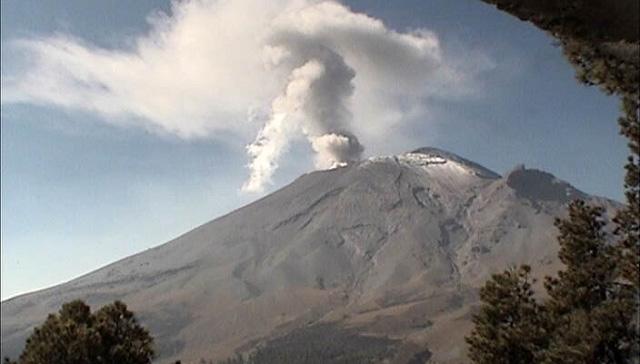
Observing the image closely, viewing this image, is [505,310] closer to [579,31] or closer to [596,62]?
[596,62]

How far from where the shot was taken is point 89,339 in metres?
19.1

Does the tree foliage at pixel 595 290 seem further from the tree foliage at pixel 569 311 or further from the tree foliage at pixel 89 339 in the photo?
the tree foliage at pixel 89 339

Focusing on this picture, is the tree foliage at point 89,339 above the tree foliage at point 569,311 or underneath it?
above

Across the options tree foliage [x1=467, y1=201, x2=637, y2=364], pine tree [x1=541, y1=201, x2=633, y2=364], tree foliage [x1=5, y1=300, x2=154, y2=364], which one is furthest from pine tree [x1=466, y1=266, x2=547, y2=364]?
tree foliage [x1=5, y1=300, x2=154, y2=364]

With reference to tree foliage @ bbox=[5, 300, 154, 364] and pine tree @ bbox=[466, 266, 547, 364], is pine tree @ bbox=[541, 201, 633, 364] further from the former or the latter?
tree foliage @ bbox=[5, 300, 154, 364]

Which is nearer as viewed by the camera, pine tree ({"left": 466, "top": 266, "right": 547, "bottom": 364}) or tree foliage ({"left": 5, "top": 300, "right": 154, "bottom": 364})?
tree foliage ({"left": 5, "top": 300, "right": 154, "bottom": 364})

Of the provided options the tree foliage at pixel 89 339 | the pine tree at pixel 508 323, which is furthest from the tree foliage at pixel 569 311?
the tree foliage at pixel 89 339

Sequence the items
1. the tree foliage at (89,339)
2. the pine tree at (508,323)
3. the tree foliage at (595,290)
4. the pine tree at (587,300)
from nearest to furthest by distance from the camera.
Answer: the tree foliage at (89,339) → the tree foliage at (595,290) → the pine tree at (587,300) → the pine tree at (508,323)

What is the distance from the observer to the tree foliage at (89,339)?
62.0 feet

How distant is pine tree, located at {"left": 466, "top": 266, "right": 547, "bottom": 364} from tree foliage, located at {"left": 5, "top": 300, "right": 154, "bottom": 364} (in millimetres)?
13600

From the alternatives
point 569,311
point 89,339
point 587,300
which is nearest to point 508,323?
point 569,311

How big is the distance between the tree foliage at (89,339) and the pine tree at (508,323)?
13600mm

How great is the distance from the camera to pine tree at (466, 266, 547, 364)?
84.5ft

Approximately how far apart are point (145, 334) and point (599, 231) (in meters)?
18.6
